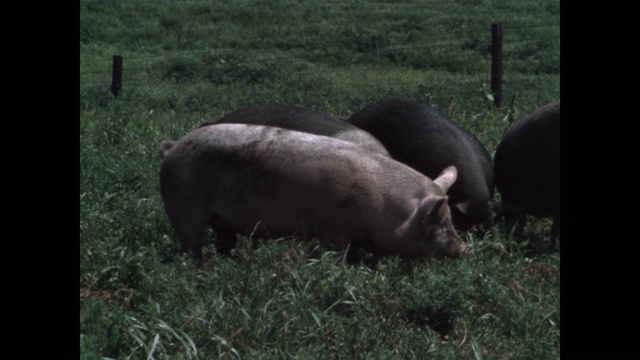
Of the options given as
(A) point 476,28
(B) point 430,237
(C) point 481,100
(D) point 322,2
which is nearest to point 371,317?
(B) point 430,237

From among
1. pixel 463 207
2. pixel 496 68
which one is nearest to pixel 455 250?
pixel 463 207

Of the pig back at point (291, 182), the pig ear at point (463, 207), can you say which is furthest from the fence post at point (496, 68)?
the pig back at point (291, 182)

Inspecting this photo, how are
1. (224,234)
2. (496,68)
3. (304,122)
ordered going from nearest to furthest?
(224,234), (304,122), (496,68)

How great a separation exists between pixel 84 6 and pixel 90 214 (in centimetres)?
1590

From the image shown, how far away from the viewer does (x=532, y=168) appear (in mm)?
7312

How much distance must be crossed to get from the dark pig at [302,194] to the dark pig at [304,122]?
797 mm

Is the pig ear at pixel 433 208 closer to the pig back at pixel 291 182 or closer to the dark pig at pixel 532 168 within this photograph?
the pig back at pixel 291 182

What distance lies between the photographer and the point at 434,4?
24.1 m

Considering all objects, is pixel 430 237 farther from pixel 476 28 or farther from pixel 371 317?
pixel 476 28

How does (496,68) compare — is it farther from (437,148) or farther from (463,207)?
(463,207)

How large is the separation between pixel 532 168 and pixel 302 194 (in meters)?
2.11

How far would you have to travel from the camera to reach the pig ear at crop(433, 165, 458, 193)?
20.9ft

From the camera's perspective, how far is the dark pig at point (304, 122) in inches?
275

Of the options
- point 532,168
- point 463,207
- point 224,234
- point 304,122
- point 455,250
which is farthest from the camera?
point 532,168
